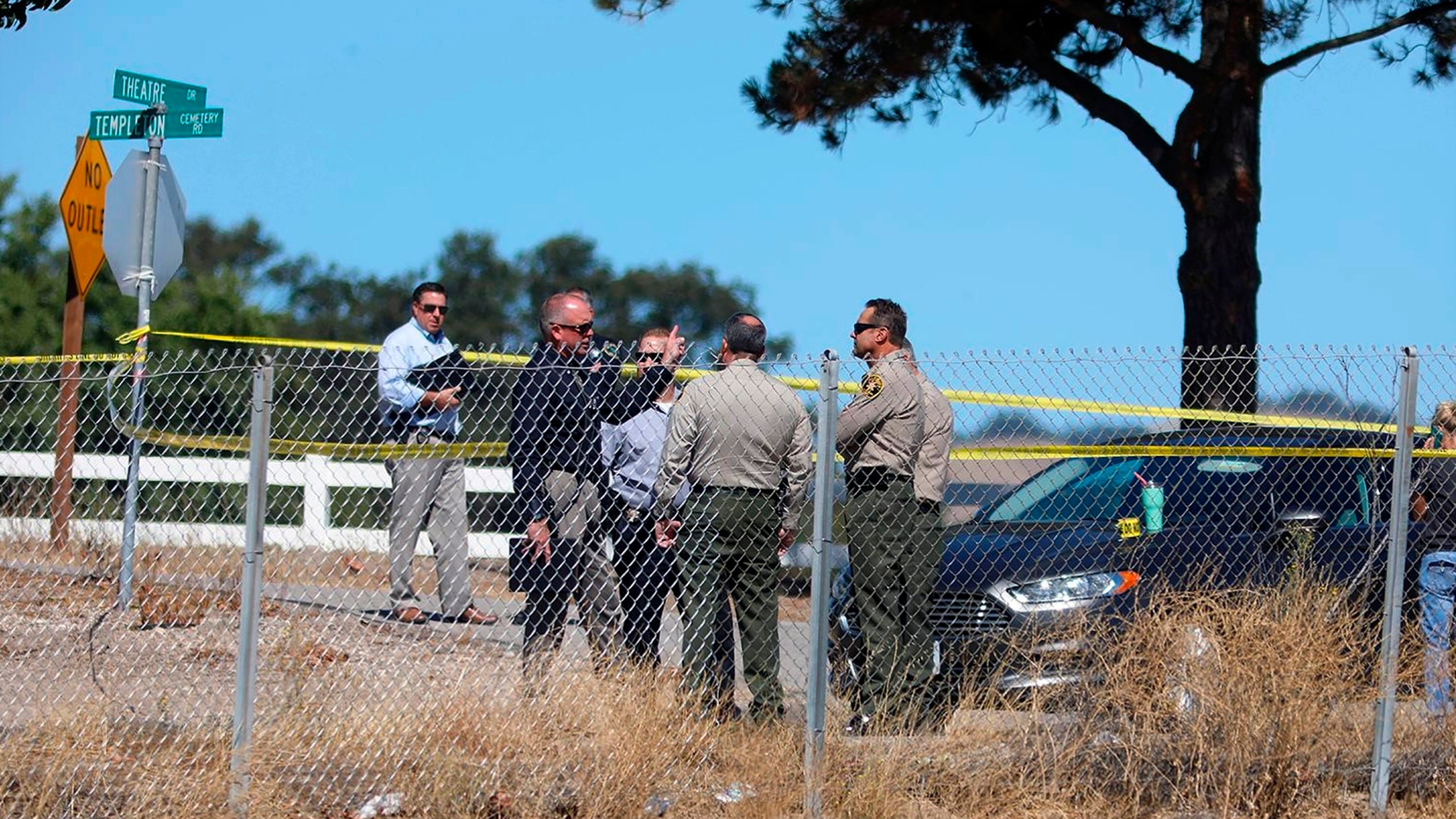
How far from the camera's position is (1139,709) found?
19.6 ft

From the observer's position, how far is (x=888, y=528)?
657 centimetres

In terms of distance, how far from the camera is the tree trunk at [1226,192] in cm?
1233

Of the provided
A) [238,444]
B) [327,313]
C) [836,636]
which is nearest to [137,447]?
[238,444]

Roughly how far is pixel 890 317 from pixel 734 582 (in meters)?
1.29

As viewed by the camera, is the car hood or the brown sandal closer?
the car hood

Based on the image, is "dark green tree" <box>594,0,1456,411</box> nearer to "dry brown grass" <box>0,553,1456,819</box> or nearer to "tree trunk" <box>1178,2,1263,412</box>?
"tree trunk" <box>1178,2,1263,412</box>

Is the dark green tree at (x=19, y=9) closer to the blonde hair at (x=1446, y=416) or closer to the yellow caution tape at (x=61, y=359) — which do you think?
the yellow caution tape at (x=61, y=359)

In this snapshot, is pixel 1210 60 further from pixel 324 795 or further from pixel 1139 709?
pixel 324 795

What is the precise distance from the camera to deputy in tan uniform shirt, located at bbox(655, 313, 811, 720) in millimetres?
6238

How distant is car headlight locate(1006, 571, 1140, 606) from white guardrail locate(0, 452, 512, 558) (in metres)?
2.34

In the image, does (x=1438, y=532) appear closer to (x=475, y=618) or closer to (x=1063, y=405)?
(x=1063, y=405)

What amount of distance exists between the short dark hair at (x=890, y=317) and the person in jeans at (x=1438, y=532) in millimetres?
2318

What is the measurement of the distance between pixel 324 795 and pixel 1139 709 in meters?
2.89

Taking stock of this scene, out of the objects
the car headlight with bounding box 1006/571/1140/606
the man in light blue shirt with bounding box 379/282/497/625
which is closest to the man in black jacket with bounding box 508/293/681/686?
the man in light blue shirt with bounding box 379/282/497/625
